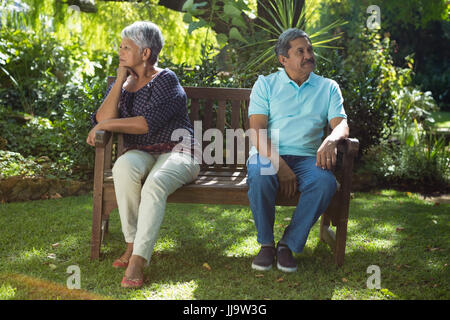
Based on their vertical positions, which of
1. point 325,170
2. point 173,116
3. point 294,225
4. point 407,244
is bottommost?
point 407,244

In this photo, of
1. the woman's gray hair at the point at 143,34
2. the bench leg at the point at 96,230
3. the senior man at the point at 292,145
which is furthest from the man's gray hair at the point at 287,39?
the bench leg at the point at 96,230

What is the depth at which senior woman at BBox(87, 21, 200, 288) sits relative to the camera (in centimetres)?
268

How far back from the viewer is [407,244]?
11.3 ft

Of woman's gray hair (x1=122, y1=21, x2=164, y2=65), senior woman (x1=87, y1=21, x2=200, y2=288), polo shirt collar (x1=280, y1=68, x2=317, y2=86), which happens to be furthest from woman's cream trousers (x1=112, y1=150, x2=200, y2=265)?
polo shirt collar (x1=280, y1=68, x2=317, y2=86)

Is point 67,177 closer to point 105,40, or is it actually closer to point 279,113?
point 279,113

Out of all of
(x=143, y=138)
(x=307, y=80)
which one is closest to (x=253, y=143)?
(x=307, y=80)

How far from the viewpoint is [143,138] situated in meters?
3.06

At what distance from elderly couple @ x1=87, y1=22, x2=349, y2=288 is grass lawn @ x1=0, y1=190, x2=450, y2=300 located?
17 centimetres

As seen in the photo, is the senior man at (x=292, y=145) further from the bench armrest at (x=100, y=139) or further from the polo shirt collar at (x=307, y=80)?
the bench armrest at (x=100, y=139)

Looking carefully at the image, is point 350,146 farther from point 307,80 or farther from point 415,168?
point 415,168
